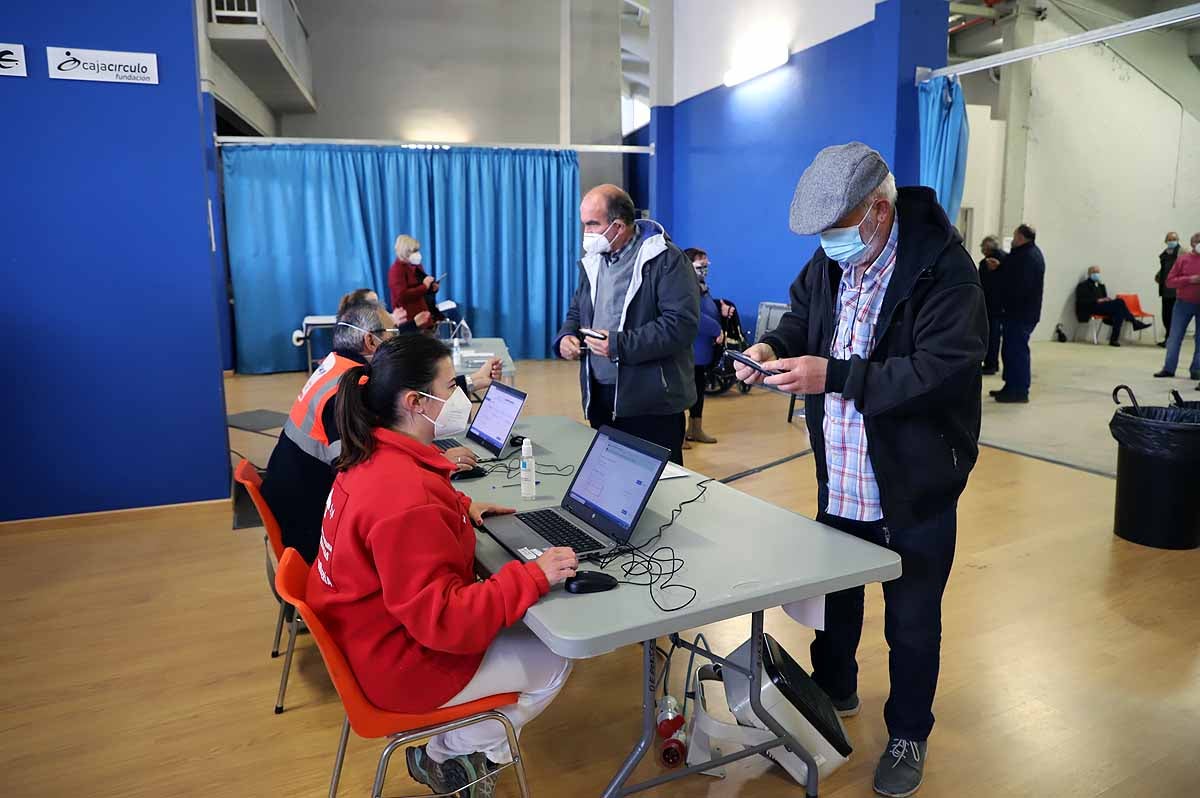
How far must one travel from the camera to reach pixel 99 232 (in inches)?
148

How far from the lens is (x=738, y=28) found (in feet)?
23.5

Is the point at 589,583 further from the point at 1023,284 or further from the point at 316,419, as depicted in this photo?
the point at 1023,284

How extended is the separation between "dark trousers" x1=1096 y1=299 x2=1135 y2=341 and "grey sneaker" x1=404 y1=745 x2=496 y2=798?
416 inches

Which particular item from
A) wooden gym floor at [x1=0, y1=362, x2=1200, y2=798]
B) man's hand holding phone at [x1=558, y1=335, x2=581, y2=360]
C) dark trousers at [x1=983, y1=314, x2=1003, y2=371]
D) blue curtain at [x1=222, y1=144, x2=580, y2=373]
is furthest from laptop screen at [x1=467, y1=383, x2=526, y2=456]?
blue curtain at [x1=222, y1=144, x2=580, y2=373]

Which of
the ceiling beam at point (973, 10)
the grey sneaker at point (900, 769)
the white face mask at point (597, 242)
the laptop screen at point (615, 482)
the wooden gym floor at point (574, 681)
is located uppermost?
the ceiling beam at point (973, 10)

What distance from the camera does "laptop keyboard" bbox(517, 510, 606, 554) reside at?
1.71 meters

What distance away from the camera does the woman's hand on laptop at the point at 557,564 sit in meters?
1.49

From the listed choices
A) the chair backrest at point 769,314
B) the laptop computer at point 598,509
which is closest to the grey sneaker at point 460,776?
the laptop computer at point 598,509

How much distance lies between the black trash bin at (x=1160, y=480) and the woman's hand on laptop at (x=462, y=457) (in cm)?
265

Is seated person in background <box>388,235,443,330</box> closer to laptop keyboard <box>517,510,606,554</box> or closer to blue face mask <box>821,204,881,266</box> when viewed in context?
laptop keyboard <box>517,510,606,554</box>

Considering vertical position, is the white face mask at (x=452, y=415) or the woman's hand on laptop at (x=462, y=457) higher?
the white face mask at (x=452, y=415)

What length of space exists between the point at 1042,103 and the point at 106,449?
1007cm

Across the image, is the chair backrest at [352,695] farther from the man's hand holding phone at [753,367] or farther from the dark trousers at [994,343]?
the dark trousers at [994,343]

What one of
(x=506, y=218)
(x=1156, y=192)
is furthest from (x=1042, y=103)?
(x=506, y=218)
